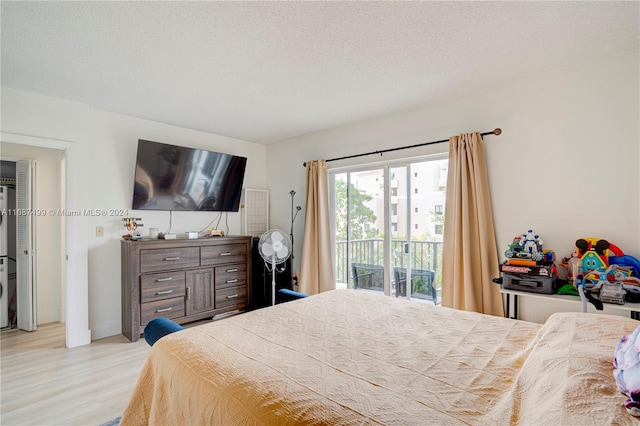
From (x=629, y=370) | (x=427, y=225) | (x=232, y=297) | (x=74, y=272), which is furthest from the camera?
(x=232, y=297)

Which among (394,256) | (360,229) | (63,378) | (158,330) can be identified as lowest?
(63,378)

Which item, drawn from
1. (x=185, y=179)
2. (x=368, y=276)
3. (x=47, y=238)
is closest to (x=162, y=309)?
(x=185, y=179)

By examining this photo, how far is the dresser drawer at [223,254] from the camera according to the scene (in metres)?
3.91

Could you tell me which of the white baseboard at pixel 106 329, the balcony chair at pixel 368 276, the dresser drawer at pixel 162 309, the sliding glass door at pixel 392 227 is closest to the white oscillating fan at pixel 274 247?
the sliding glass door at pixel 392 227

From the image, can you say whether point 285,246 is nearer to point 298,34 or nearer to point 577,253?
point 298,34

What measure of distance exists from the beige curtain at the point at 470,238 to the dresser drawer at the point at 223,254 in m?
→ 2.65

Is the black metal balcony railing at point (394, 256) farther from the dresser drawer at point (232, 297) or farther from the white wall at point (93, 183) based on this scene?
the white wall at point (93, 183)

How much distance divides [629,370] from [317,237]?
347cm

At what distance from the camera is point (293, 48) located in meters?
2.20

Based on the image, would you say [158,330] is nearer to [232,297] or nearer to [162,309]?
[162,309]

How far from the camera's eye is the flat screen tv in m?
3.70

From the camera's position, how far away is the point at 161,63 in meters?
2.41

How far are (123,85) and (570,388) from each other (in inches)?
142

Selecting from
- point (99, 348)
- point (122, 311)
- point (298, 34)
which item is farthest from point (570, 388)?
point (122, 311)
